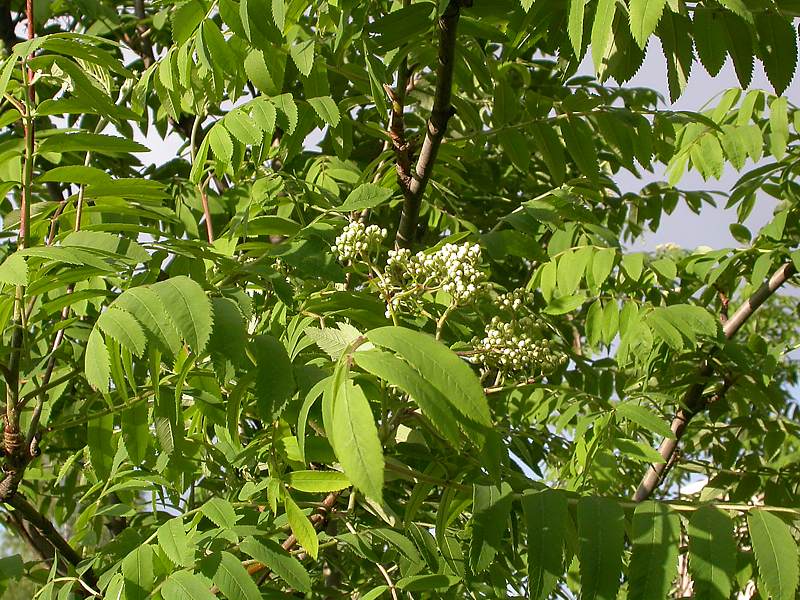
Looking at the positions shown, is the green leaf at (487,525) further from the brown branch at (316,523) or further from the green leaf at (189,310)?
the green leaf at (189,310)

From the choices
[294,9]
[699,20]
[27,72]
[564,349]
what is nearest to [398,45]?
[294,9]

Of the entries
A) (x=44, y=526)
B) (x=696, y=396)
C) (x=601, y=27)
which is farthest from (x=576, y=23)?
(x=696, y=396)

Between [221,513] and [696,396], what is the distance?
207 centimetres

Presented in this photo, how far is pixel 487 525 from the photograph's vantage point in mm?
1488

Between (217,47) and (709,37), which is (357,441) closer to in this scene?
(709,37)

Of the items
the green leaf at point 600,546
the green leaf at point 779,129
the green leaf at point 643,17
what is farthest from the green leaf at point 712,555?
the green leaf at point 779,129

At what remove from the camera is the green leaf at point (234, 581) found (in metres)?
1.49

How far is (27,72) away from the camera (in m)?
1.90

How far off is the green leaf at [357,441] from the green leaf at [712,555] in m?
0.60

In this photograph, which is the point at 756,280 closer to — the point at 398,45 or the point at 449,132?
the point at 449,132

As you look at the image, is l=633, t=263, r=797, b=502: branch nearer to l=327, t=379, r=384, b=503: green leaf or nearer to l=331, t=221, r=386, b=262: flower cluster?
l=331, t=221, r=386, b=262: flower cluster

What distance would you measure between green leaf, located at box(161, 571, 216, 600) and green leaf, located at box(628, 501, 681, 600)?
701 mm

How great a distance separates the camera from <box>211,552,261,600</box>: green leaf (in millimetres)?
1489

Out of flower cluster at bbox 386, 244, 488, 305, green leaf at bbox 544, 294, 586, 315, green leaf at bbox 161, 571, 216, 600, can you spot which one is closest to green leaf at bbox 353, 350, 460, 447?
flower cluster at bbox 386, 244, 488, 305
